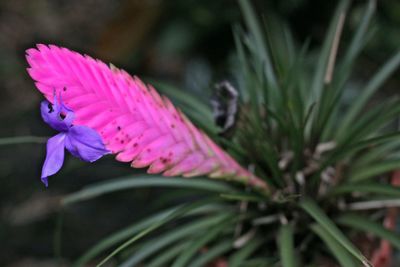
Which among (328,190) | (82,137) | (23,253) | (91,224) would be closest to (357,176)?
(328,190)

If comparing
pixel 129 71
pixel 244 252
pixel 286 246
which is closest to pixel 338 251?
pixel 286 246

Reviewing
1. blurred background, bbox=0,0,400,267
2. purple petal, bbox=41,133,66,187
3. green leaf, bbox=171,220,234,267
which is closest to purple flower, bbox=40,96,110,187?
purple petal, bbox=41,133,66,187

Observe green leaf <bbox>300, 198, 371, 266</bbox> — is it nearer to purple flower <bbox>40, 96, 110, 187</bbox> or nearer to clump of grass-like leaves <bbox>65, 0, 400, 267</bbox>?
clump of grass-like leaves <bbox>65, 0, 400, 267</bbox>

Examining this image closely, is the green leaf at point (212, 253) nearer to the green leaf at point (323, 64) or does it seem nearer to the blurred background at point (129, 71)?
the green leaf at point (323, 64)

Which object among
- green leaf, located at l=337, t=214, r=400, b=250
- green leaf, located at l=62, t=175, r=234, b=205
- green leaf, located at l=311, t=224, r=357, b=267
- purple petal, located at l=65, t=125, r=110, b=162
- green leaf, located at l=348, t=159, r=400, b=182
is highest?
purple petal, located at l=65, t=125, r=110, b=162

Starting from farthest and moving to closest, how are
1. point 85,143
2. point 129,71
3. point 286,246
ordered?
point 129,71, point 286,246, point 85,143

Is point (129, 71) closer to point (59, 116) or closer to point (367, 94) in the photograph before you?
point (367, 94)
